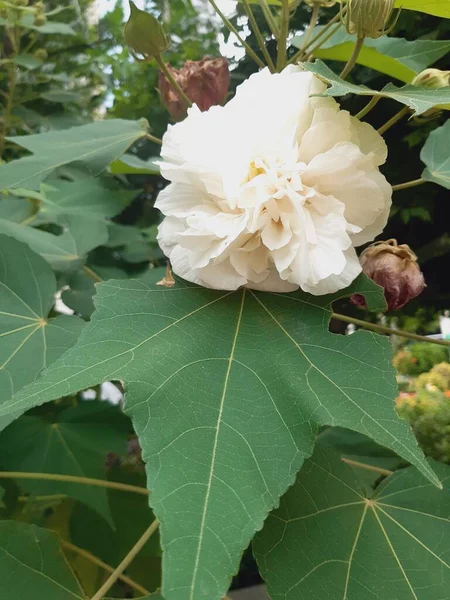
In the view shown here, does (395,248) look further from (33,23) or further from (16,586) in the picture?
(33,23)

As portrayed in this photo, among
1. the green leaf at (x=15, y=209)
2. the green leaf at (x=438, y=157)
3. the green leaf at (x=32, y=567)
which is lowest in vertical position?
the green leaf at (x=32, y=567)

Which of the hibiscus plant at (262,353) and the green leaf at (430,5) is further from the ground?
the green leaf at (430,5)

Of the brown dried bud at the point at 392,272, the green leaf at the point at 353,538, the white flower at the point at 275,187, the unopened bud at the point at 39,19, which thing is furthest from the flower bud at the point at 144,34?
the unopened bud at the point at 39,19

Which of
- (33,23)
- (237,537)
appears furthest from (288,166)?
(33,23)

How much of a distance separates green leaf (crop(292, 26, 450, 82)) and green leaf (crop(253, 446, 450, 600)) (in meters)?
0.37

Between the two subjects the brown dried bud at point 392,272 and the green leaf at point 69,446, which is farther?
the green leaf at point 69,446

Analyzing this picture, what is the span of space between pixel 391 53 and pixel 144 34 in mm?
293

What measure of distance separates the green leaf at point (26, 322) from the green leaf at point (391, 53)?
0.36 metres

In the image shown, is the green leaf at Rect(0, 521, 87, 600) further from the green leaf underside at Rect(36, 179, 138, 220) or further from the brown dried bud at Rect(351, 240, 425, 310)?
the green leaf underside at Rect(36, 179, 138, 220)

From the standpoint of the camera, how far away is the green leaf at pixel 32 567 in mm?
389

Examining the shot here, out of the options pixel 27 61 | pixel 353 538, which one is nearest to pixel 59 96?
pixel 27 61

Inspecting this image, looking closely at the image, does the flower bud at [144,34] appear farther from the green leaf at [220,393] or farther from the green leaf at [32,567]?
the green leaf at [32,567]

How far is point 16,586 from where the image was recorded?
387mm

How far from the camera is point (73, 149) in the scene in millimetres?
518
